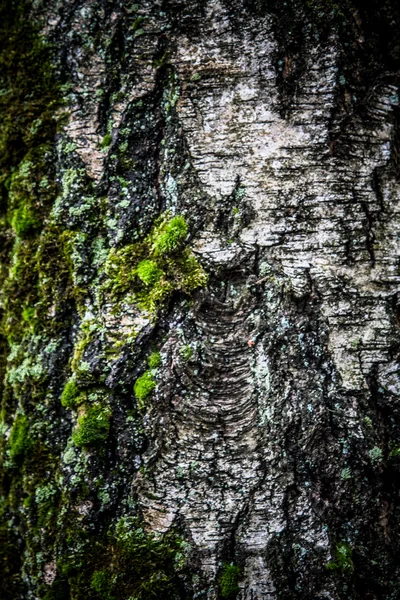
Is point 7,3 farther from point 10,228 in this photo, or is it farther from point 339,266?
point 339,266

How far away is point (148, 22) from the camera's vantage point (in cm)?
149

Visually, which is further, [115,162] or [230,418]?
[115,162]

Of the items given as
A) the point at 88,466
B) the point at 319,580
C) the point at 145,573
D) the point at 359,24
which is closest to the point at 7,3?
the point at 359,24

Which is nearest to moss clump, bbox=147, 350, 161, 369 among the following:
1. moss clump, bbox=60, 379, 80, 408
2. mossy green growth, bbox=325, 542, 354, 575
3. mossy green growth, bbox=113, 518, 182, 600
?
moss clump, bbox=60, 379, 80, 408

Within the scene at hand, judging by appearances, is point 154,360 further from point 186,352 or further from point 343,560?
point 343,560

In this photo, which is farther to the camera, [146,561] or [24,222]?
[24,222]

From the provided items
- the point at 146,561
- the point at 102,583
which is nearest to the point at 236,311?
the point at 146,561

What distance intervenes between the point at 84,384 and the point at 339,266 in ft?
2.94

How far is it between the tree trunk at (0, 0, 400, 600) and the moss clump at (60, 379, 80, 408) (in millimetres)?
10

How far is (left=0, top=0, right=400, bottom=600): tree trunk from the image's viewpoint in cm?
142

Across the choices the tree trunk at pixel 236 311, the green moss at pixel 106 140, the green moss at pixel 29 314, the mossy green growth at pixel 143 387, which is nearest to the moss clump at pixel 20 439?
the tree trunk at pixel 236 311

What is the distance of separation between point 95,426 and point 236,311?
576mm

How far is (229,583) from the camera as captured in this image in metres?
1.40

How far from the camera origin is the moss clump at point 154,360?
4.70ft
